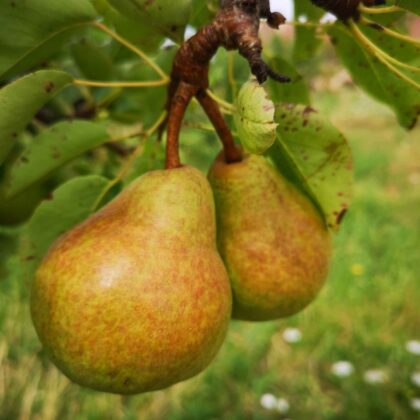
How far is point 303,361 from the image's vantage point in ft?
8.57

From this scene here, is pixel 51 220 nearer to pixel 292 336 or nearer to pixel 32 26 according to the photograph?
pixel 32 26

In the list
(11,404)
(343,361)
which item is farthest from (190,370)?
(343,361)

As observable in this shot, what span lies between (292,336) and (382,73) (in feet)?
6.35

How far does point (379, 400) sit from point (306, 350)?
0.44m

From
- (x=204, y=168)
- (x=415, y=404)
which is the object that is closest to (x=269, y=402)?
(x=415, y=404)

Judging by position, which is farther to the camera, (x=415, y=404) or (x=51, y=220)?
(x=415, y=404)

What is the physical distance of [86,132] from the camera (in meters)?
0.88

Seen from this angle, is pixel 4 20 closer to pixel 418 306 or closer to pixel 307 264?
pixel 307 264

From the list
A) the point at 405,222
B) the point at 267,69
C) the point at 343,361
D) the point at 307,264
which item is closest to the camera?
the point at 267,69

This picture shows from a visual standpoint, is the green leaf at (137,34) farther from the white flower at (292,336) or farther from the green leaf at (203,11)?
the white flower at (292,336)

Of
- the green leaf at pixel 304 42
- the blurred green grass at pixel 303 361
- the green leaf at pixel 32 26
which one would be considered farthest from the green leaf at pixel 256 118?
the blurred green grass at pixel 303 361

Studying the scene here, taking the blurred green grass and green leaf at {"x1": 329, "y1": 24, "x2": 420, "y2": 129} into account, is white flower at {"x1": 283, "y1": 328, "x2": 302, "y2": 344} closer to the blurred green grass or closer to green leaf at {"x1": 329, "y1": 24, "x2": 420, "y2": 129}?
the blurred green grass

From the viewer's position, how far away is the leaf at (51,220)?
33.3 inches

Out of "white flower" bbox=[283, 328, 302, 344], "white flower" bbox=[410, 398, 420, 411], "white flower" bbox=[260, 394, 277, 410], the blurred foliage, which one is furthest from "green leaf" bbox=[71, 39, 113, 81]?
"white flower" bbox=[283, 328, 302, 344]
